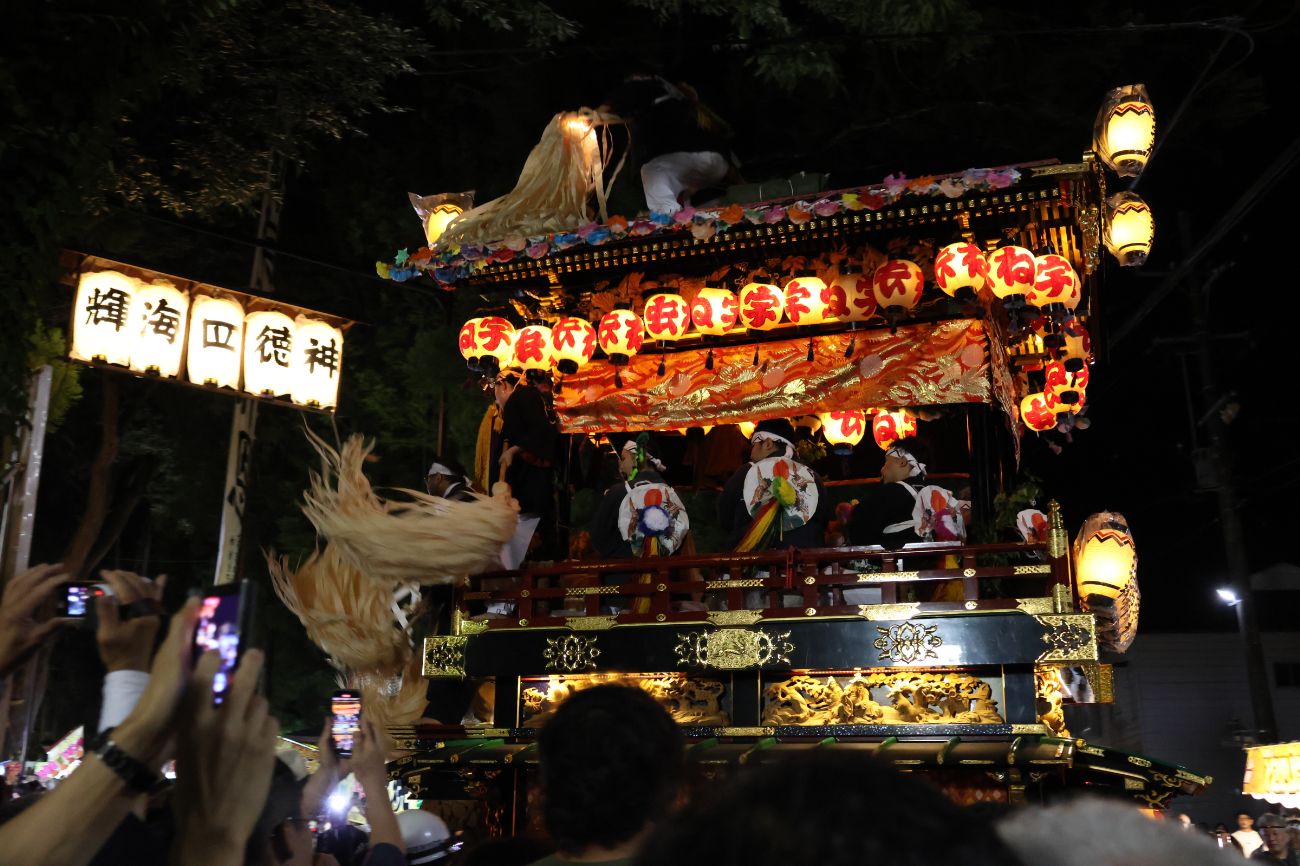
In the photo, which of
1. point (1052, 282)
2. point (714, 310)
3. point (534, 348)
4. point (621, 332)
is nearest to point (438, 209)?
point (534, 348)

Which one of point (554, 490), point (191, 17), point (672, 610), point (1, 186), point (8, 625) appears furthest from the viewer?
point (554, 490)

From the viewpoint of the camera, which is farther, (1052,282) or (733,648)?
(1052,282)

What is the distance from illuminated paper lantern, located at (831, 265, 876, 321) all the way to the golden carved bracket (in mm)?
4258

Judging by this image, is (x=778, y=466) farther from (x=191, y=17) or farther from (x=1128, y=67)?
(x=1128, y=67)

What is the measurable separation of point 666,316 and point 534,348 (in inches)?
49.0

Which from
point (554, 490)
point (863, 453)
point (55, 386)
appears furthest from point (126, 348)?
point (863, 453)

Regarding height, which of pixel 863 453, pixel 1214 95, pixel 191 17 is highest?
pixel 1214 95

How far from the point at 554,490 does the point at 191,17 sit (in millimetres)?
5188

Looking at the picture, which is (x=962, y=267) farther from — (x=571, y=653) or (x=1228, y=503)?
(x=1228, y=503)

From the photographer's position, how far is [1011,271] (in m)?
9.03

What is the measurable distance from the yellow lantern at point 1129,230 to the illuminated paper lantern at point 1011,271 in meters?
1.50

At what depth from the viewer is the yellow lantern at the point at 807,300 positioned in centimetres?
995

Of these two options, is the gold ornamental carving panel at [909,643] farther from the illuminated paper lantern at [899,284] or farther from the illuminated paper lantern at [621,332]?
the illuminated paper lantern at [621,332]

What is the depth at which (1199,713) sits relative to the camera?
82.3 feet
